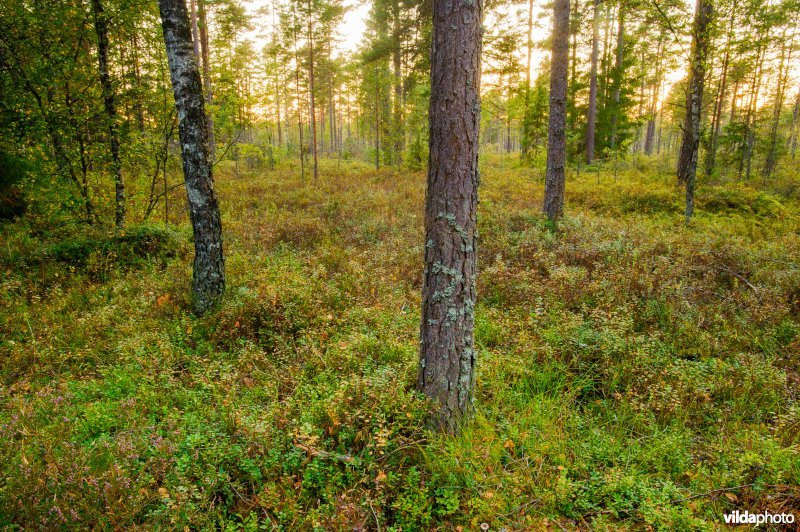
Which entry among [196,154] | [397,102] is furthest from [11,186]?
[397,102]

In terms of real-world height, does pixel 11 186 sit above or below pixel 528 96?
below

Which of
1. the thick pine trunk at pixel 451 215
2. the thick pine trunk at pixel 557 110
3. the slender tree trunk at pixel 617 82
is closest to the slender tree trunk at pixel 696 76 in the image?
the thick pine trunk at pixel 557 110

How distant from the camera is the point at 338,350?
4.74 meters

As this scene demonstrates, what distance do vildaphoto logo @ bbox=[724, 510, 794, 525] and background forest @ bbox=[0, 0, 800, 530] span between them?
72 millimetres

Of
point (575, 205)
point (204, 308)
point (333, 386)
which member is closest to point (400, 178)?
point (575, 205)

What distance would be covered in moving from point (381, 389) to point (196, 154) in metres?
4.99

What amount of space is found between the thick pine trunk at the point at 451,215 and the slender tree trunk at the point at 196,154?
4495 millimetres

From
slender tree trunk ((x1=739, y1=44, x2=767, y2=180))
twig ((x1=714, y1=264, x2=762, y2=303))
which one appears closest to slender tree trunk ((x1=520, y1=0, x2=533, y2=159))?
slender tree trunk ((x1=739, y1=44, x2=767, y2=180))

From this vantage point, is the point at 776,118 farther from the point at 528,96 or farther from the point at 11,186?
the point at 11,186

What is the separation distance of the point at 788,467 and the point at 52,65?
1375 cm

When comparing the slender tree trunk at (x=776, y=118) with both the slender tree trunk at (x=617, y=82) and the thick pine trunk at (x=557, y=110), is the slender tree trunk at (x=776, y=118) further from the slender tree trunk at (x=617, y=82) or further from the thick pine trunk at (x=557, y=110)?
the thick pine trunk at (x=557, y=110)

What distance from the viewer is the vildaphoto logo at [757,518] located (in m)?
2.58

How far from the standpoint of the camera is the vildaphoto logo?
2.58 metres

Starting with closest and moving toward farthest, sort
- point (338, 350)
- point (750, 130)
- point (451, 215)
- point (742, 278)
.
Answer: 1. point (451, 215)
2. point (338, 350)
3. point (742, 278)
4. point (750, 130)
